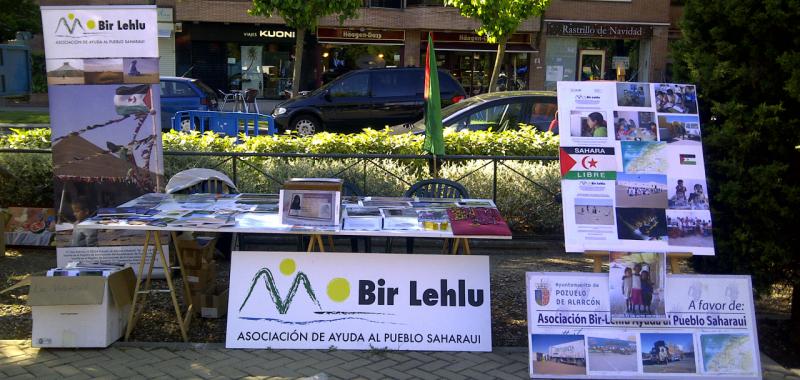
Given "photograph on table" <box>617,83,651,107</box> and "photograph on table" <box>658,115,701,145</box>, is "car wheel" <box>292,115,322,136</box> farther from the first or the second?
"photograph on table" <box>658,115,701,145</box>

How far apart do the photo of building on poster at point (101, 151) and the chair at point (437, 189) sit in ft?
7.30

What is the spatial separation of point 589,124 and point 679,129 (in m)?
0.60

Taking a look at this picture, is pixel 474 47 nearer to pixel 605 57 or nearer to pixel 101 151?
pixel 605 57

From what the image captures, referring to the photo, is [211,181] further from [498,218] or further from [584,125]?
[584,125]

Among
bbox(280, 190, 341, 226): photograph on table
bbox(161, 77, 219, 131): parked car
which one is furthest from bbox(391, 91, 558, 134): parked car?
bbox(161, 77, 219, 131): parked car

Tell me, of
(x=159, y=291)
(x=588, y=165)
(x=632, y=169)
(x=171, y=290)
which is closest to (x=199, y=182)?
(x=159, y=291)

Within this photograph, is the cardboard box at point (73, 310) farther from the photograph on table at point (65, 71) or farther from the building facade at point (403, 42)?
the building facade at point (403, 42)

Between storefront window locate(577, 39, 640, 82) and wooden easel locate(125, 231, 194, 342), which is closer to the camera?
wooden easel locate(125, 231, 194, 342)

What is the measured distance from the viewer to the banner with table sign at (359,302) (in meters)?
5.04

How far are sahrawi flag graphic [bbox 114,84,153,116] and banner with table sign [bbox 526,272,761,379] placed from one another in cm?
364

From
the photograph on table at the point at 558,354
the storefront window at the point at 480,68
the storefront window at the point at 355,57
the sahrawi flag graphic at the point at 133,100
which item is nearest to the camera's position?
the photograph on table at the point at 558,354

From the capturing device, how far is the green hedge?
809 centimetres

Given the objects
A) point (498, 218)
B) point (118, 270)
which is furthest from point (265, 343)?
point (498, 218)

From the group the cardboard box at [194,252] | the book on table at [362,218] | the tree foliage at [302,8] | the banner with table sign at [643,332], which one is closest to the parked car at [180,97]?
the tree foliage at [302,8]
